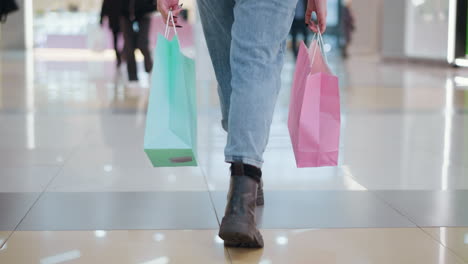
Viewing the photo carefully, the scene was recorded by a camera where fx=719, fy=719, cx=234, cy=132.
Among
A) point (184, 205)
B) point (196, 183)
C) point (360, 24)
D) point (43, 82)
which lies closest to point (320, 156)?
point (184, 205)

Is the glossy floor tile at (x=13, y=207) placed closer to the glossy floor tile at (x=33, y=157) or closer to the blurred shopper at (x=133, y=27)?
the glossy floor tile at (x=33, y=157)

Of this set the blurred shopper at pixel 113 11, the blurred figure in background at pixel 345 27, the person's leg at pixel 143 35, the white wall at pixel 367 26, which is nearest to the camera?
the person's leg at pixel 143 35

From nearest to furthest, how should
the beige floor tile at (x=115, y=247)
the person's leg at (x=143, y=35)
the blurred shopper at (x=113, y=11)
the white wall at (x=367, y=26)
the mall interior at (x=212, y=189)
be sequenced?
the beige floor tile at (x=115, y=247)
the mall interior at (x=212, y=189)
the person's leg at (x=143, y=35)
the blurred shopper at (x=113, y=11)
the white wall at (x=367, y=26)

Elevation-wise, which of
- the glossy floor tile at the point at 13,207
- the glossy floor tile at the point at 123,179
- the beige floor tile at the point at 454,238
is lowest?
the glossy floor tile at the point at 123,179

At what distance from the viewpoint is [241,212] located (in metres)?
1.98

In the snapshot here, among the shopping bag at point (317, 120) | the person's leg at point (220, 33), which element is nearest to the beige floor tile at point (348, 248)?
the shopping bag at point (317, 120)

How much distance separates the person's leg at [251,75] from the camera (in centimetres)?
200

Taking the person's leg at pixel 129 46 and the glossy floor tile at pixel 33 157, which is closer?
the glossy floor tile at pixel 33 157

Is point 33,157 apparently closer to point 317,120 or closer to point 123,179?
point 123,179

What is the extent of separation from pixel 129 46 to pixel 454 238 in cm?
659

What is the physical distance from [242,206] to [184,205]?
60 centimetres

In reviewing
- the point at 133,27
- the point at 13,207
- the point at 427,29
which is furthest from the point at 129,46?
the point at 427,29

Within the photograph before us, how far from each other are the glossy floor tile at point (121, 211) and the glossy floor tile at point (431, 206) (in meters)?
0.68

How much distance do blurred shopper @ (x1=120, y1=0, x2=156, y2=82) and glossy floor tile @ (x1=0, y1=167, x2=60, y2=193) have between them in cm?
516
